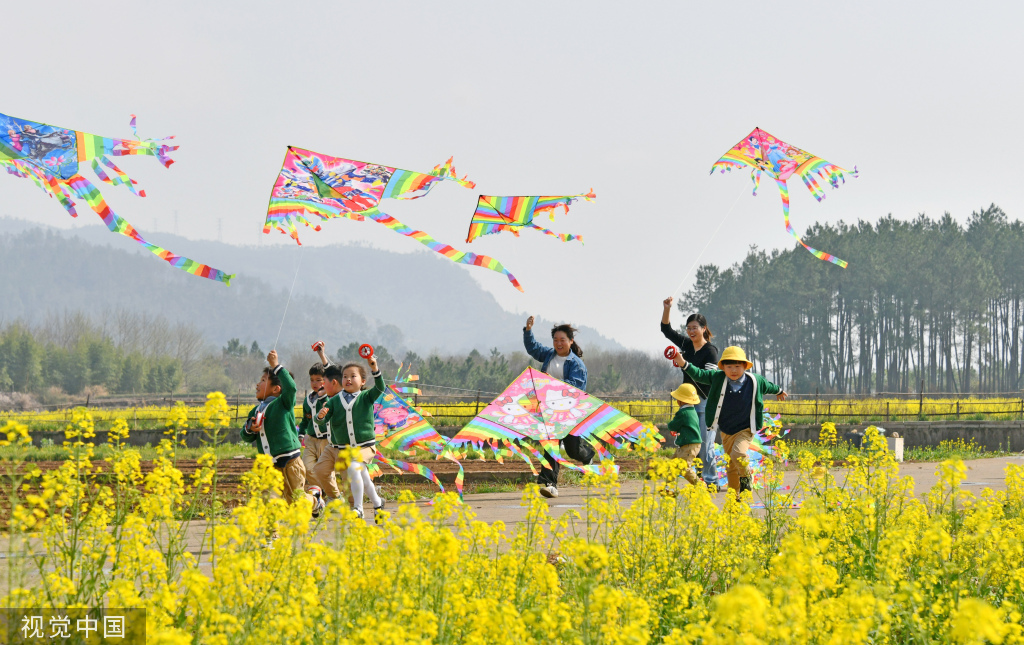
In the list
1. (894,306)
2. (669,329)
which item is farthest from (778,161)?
(894,306)

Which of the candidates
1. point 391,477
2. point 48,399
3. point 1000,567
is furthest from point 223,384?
point 1000,567

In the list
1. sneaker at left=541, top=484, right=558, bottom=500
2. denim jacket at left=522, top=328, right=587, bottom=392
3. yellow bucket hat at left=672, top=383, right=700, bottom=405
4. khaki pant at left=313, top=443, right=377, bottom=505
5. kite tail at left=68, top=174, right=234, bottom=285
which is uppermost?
kite tail at left=68, top=174, right=234, bottom=285

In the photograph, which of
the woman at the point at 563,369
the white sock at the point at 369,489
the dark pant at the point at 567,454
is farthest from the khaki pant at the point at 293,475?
the dark pant at the point at 567,454

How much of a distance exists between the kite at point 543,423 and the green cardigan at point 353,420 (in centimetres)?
192

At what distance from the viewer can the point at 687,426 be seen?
852cm

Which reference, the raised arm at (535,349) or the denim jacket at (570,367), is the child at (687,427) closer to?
the denim jacket at (570,367)

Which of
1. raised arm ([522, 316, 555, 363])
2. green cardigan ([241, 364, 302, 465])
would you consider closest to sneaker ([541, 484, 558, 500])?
raised arm ([522, 316, 555, 363])

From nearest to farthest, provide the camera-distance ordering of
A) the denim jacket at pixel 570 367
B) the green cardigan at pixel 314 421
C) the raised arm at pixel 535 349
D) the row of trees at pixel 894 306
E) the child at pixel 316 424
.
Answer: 1. the child at pixel 316 424
2. the green cardigan at pixel 314 421
3. the denim jacket at pixel 570 367
4. the raised arm at pixel 535 349
5. the row of trees at pixel 894 306

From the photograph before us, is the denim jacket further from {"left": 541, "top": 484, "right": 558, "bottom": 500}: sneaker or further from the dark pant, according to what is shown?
{"left": 541, "top": 484, "right": 558, "bottom": 500}: sneaker

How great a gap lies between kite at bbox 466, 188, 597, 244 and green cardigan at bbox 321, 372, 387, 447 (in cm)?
274

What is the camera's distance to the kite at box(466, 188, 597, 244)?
9477 millimetres

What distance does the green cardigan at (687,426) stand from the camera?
28.0 feet

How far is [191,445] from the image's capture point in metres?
19.1

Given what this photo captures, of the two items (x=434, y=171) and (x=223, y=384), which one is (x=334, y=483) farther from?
(x=223, y=384)
